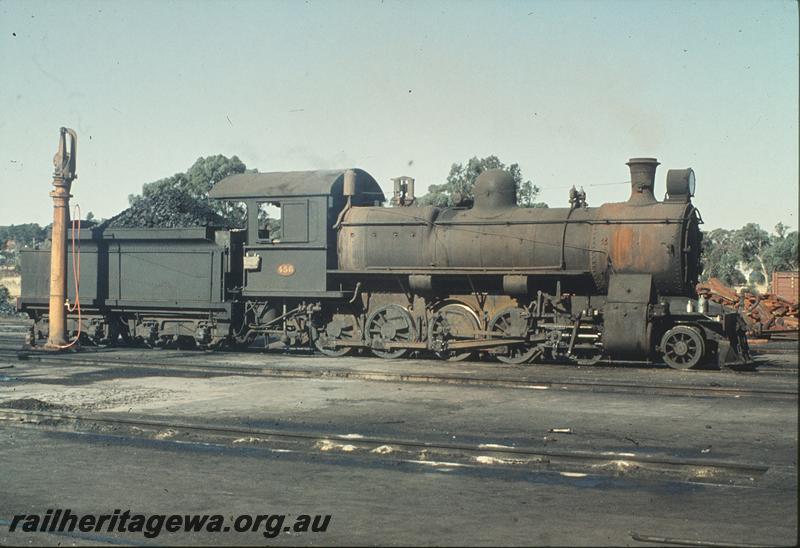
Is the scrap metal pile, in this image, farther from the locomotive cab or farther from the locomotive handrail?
the locomotive cab

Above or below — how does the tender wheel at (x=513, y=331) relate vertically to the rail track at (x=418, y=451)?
above

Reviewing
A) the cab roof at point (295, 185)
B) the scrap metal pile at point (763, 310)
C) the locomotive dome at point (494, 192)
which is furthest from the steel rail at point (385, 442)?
the scrap metal pile at point (763, 310)

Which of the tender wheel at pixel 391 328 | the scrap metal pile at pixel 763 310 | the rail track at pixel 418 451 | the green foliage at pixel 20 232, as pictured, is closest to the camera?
the rail track at pixel 418 451

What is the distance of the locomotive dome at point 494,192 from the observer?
60.6ft

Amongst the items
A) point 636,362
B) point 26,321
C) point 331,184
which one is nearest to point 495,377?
point 636,362

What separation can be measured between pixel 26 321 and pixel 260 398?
Result: 78.1 feet

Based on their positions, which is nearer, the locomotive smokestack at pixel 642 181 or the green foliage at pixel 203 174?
the locomotive smokestack at pixel 642 181

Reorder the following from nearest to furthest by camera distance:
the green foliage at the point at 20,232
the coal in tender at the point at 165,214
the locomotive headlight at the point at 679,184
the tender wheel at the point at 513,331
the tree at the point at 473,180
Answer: the locomotive headlight at the point at 679,184
the tender wheel at the point at 513,331
the coal in tender at the point at 165,214
the tree at the point at 473,180
the green foliage at the point at 20,232

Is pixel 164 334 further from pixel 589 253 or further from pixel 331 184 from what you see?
pixel 589 253

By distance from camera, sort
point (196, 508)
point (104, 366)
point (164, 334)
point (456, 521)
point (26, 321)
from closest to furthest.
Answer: point (456, 521) → point (196, 508) → point (104, 366) → point (164, 334) → point (26, 321)

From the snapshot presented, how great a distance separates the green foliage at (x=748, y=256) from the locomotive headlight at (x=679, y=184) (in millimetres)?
36243

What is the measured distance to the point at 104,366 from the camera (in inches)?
675

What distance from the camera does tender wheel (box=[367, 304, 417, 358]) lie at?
1892cm

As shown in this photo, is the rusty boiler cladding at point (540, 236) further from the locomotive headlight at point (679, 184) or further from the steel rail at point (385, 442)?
the steel rail at point (385, 442)
